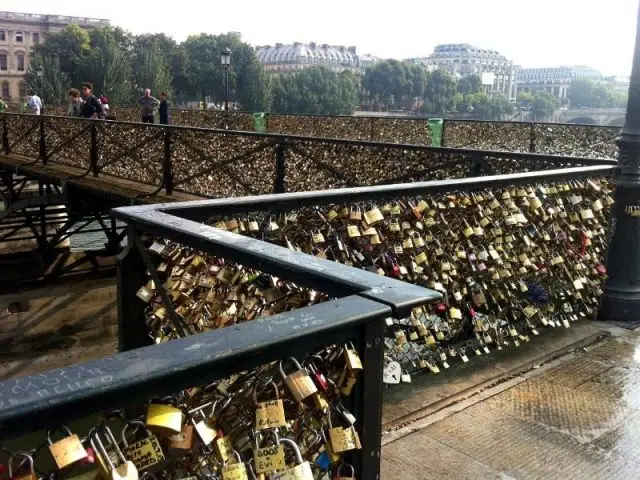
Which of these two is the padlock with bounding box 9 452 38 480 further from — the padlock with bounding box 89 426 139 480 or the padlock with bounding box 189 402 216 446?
the padlock with bounding box 189 402 216 446

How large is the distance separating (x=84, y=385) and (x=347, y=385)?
2.82ft

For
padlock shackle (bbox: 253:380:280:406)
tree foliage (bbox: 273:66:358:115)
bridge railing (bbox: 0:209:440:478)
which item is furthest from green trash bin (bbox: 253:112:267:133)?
tree foliage (bbox: 273:66:358:115)

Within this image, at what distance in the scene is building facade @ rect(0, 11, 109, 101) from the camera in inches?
4449

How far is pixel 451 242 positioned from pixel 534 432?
139 centimetres

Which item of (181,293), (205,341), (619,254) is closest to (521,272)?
(619,254)

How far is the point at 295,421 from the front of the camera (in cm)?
196

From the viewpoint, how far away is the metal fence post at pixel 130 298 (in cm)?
327

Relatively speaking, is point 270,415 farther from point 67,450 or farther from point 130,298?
point 130,298

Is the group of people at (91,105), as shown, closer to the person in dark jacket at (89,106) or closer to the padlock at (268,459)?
the person in dark jacket at (89,106)

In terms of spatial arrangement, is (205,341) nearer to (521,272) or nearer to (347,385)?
(347,385)

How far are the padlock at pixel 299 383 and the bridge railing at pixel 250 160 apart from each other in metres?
5.13

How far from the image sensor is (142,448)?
5.28 ft

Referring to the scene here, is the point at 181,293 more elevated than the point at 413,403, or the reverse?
the point at 181,293

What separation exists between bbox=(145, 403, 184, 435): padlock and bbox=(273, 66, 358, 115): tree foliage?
87027mm
